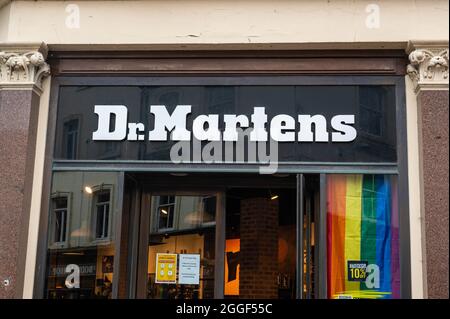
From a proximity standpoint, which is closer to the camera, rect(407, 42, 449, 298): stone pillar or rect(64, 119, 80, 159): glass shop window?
rect(407, 42, 449, 298): stone pillar

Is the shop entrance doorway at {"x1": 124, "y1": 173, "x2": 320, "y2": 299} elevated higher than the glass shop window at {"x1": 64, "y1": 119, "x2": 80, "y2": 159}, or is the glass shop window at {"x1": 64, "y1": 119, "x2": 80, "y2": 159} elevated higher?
the glass shop window at {"x1": 64, "y1": 119, "x2": 80, "y2": 159}

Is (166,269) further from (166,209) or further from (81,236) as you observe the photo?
(81,236)

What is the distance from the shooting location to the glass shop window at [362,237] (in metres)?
7.11

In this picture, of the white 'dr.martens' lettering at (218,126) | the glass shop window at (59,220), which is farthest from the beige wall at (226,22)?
the glass shop window at (59,220)

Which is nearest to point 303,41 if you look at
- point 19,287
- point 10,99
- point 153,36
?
point 153,36

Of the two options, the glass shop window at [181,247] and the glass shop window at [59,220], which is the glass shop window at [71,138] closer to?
the glass shop window at [59,220]

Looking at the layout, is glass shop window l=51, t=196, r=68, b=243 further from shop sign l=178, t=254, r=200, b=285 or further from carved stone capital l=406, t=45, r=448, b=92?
carved stone capital l=406, t=45, r=448, b=92

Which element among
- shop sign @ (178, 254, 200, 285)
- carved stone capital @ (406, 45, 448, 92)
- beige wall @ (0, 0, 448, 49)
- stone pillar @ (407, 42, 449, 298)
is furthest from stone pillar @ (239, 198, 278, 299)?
carved stone capital @ (406, 45, 448, 92)

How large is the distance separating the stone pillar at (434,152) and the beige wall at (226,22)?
0.30 metres

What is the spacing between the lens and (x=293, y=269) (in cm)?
1093

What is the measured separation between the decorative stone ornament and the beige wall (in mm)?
216

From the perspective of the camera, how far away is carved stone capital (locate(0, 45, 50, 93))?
7.36 m
